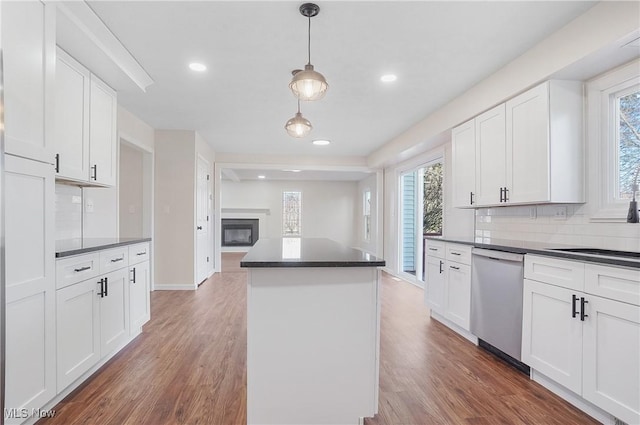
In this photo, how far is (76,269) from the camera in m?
2.05

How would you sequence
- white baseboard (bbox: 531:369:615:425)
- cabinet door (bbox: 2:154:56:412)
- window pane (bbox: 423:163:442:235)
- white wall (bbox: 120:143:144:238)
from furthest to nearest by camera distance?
window pane (bbox: 423:163:442:235)
white wall (bbox: 120:143:144:238)
white baseboard (bbox: 531:369:615:425)
cabinet door (bbox: 2:154:56:412)

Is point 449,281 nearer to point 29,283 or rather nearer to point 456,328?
point 456,328

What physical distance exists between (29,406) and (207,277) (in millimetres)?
4172

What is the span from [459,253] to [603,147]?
1.34 m

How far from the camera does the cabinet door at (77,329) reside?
6.20 feet

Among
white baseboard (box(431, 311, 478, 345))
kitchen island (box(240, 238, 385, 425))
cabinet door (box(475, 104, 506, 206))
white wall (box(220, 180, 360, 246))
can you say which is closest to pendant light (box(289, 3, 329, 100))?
kitchen island (box(240, 238, 385, 425))

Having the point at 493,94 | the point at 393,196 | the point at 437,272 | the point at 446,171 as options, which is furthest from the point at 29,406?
the point at 393,196

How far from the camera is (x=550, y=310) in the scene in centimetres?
207

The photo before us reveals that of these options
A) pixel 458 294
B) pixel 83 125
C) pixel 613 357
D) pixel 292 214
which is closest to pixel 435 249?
pixel 458 294

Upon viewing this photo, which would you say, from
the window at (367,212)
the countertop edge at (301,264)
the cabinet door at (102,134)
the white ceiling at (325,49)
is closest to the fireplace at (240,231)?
the window at (367,212)

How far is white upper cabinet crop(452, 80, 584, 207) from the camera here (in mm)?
2406

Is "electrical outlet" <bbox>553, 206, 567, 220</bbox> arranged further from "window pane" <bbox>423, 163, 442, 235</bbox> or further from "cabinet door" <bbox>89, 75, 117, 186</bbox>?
"cabinet door" <bbox>89, 75, 117, 186</bbox>

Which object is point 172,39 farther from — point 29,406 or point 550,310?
point 550,310

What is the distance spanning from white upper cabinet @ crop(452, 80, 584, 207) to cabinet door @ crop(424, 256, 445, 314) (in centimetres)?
83
